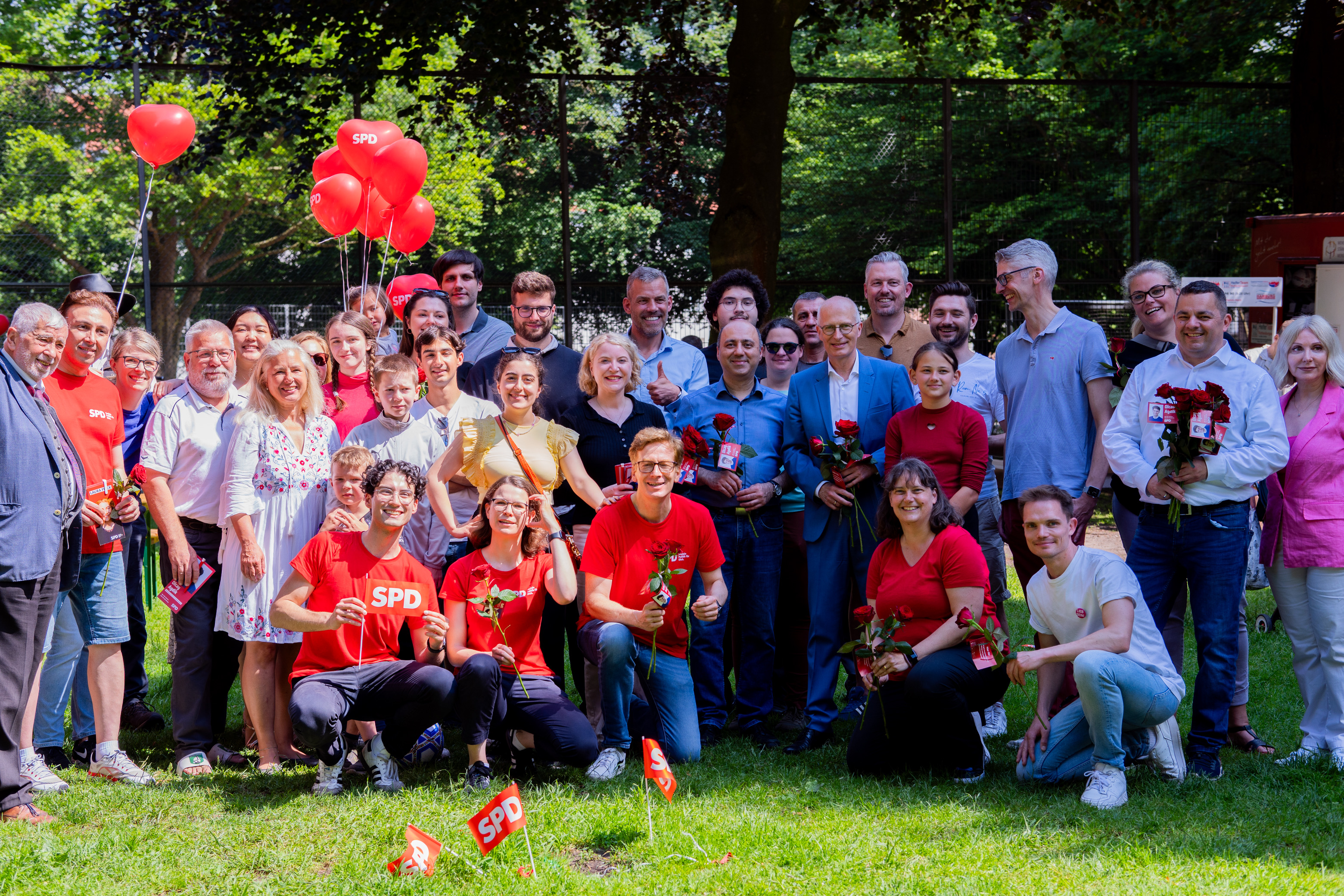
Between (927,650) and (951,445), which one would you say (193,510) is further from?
A: (951,445)

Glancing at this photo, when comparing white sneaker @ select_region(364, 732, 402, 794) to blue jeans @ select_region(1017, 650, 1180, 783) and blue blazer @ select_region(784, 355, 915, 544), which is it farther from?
blue jeans @ select_region(1017, 650, 1180, 783)

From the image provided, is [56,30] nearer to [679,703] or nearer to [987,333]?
[987,333]

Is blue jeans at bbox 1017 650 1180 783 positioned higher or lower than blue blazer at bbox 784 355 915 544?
lower

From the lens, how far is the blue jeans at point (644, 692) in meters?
4.93

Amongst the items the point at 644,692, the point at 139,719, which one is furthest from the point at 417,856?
the point at 139,719

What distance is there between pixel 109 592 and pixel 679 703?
258cm

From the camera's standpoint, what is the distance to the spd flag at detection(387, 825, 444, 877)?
12.0 ft

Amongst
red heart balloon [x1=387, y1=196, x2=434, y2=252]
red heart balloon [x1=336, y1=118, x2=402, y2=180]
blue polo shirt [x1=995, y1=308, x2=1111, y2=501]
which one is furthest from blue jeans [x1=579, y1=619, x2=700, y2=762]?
red heart balloon [x1=387, y1=196, x2=434, y2=252]

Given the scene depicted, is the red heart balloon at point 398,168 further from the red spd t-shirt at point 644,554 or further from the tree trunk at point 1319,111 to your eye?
the tree trunk at point 1319,111

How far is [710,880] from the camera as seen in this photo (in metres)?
3.69

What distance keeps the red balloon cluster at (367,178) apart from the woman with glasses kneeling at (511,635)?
4049 mm

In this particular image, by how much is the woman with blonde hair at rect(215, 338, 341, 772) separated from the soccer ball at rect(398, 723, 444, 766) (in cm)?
50

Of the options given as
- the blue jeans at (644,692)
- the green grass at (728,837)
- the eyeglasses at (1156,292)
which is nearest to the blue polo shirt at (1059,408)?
the eyeglasses at (1156,292)

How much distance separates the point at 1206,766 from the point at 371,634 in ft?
11.5
